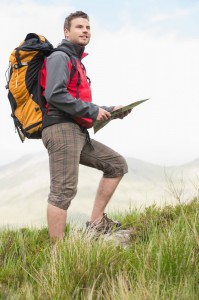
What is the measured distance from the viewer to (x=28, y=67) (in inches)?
207

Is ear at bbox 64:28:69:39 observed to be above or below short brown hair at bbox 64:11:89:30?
below

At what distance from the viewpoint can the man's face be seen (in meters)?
5.56

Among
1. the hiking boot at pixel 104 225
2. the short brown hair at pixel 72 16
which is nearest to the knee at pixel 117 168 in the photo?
the hiking boot at pixel 104 225

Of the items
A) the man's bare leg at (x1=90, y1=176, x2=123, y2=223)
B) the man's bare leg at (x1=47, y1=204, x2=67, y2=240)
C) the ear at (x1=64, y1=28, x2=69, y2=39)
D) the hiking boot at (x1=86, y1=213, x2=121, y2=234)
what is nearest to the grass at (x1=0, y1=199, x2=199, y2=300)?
the man's bare leg at (x1=47, y1=204, x2=67, y2=240)

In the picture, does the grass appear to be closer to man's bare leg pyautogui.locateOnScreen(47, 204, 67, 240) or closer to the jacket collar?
man's bare leg pyautogui.locateOnScreen(47, 204, 67, 240)

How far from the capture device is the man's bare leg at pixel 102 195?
6.12m

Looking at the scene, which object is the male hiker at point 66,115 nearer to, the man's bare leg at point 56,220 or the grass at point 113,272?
the man's bare leg at point 56,220

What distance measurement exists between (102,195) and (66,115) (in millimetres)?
1329

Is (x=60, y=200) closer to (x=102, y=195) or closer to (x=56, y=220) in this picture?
(x=56, y=220)

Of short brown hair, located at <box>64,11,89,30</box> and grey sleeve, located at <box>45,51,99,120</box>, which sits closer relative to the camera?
grey sleeve, located at <box>45,51,99,120</box>

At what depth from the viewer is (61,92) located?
5.05 metres

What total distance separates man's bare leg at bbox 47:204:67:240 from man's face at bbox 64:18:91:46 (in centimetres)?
190

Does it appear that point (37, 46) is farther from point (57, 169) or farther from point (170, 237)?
point (170, 237)

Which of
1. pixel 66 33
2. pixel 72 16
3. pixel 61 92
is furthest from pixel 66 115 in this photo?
pixel 72 16
